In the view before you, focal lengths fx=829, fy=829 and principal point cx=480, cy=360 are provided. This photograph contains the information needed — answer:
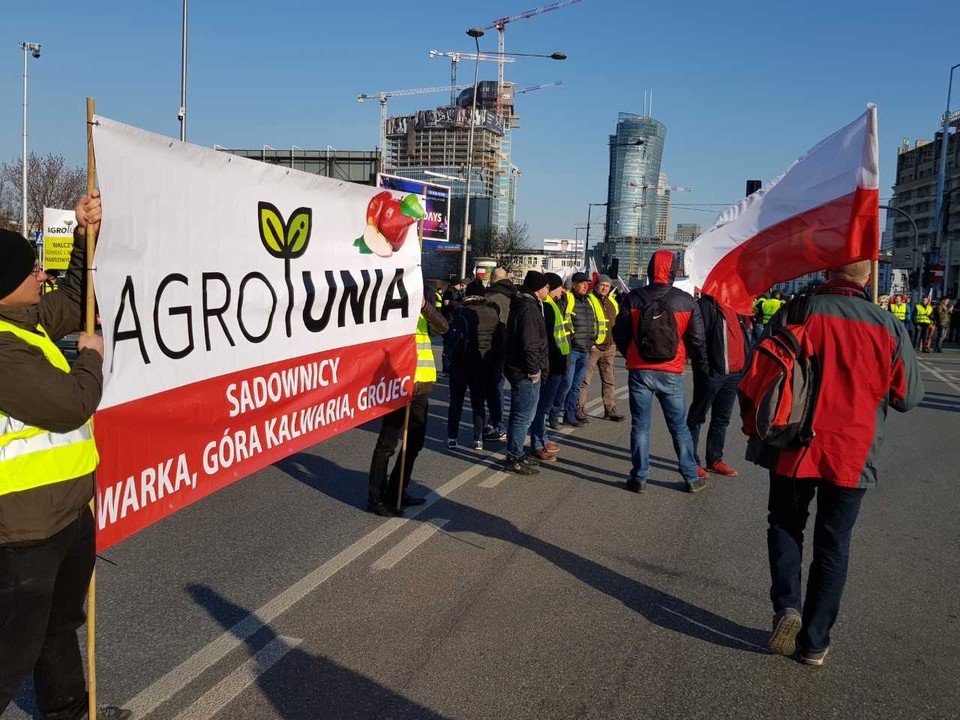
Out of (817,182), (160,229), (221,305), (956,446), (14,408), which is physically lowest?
(956,446)

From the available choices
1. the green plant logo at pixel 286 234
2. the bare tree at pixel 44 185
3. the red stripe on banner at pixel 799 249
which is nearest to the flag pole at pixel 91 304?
the green plant logo at pixel 286 234

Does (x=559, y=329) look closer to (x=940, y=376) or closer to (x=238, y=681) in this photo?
(x=238, y=681)

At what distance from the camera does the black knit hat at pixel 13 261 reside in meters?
2.50

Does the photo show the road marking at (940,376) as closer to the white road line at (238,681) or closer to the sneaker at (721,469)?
the sneaker at (721,469)

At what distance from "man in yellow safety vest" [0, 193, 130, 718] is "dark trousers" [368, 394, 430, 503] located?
333 centimetres

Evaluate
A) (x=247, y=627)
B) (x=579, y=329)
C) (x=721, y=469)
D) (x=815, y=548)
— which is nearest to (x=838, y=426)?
(x=815, y=548)

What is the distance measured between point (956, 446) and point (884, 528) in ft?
15.5

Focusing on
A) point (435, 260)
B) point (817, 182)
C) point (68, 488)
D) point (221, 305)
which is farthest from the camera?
point (435, 260)

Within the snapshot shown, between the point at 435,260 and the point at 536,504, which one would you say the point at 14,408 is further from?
the point at 435,260

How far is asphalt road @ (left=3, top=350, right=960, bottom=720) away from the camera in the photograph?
136 inches

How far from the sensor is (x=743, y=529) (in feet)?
19.7

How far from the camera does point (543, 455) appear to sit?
8.42 m

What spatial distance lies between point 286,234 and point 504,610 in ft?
7.50

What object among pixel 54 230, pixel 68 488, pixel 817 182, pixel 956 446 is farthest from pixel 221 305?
pixel 54 230
